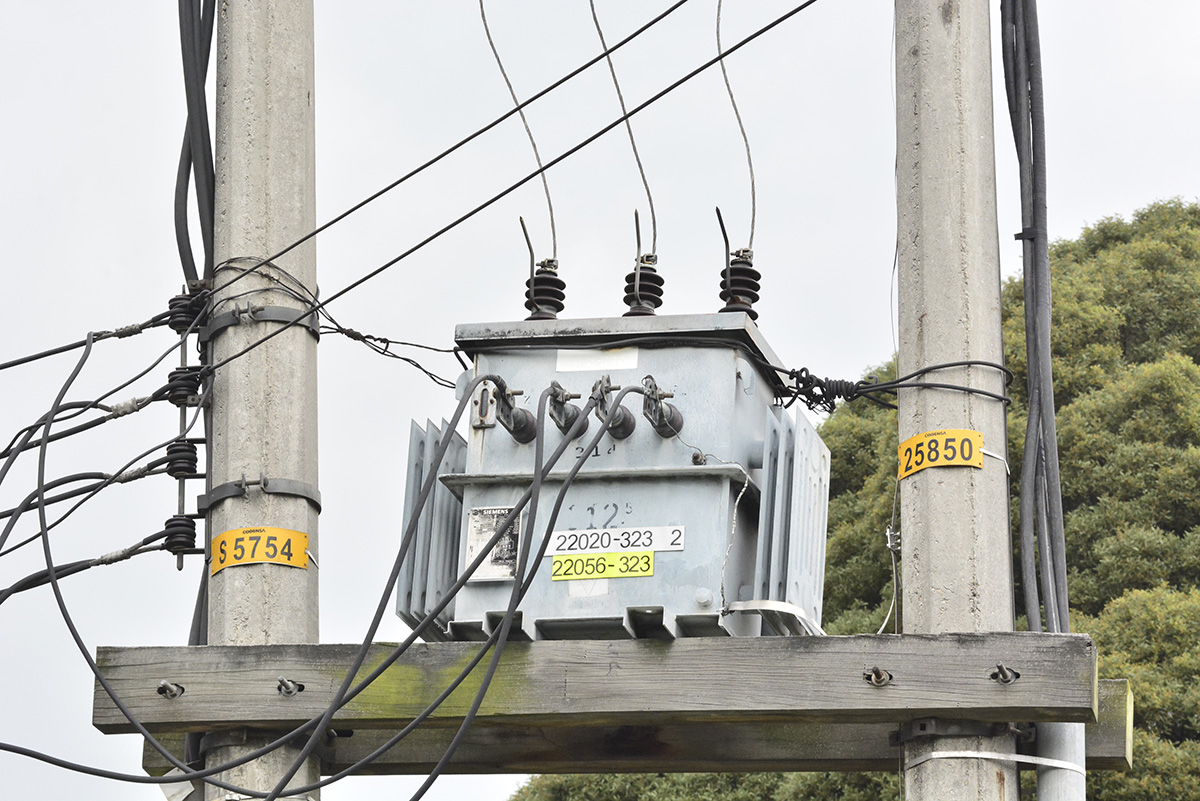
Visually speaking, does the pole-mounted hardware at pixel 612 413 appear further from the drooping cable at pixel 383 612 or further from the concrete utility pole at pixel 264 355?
the concrete utility pole at pixel 264 355

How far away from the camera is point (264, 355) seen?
195 inches

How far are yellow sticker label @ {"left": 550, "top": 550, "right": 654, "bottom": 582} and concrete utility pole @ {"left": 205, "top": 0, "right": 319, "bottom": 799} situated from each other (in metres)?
0.76

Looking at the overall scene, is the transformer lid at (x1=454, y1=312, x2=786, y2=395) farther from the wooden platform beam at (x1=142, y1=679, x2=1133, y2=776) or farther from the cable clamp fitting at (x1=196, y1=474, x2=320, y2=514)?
the wooden platform beam at (x1=142, y1=679, x2=1133, y2=776)

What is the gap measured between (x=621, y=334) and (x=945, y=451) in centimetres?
87

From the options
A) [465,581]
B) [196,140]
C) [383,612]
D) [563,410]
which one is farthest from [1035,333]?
[196,140]

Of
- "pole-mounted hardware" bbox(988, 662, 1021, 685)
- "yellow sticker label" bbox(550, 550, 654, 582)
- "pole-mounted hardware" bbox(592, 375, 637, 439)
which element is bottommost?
"pole-mounted hardware" bbox(988, 662, 1021, 685)

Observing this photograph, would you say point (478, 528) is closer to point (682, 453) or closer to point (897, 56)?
point (682, 453)

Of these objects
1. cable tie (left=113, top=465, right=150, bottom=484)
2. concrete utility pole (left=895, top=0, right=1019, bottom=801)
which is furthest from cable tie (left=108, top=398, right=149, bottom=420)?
concrete utility pole (left=895, top=0, right=1019, bottom=801)

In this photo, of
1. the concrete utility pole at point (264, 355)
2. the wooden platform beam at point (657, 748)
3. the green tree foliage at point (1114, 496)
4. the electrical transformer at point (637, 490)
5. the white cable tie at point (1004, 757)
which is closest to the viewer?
the white cable tie at point (1004, 757)

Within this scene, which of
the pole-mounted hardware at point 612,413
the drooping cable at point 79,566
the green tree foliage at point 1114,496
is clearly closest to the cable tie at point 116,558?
the drooping cable at point 79,566

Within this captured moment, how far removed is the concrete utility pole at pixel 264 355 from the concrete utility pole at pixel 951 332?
1.59 m

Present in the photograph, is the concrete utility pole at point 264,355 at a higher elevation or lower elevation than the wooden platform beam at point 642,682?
higher

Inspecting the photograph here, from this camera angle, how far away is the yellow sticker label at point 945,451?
4469 millimetres

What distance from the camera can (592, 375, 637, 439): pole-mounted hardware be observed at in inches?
176
